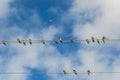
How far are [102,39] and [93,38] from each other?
117 centimetres

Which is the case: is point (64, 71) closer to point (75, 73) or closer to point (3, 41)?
point (75, 73)

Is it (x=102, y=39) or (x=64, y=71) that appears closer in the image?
(x=102, y=39)

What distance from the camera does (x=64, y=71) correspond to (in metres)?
66.8

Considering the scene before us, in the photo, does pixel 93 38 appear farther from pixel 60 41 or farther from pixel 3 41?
pixel 3 41

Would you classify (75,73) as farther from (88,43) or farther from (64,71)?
(88,43)

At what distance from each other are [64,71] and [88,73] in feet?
10.2

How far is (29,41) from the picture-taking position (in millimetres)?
63219

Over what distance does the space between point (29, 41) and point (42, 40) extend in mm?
1578

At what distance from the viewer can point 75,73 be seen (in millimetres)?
66375

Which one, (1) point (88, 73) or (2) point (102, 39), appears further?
(1) point (88, 73)

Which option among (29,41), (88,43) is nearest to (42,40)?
(29,41)

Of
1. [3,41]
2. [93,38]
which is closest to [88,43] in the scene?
[93,38]

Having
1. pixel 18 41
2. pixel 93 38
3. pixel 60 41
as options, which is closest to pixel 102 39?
pixel 93 38

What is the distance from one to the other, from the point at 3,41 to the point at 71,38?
844 centimetres
